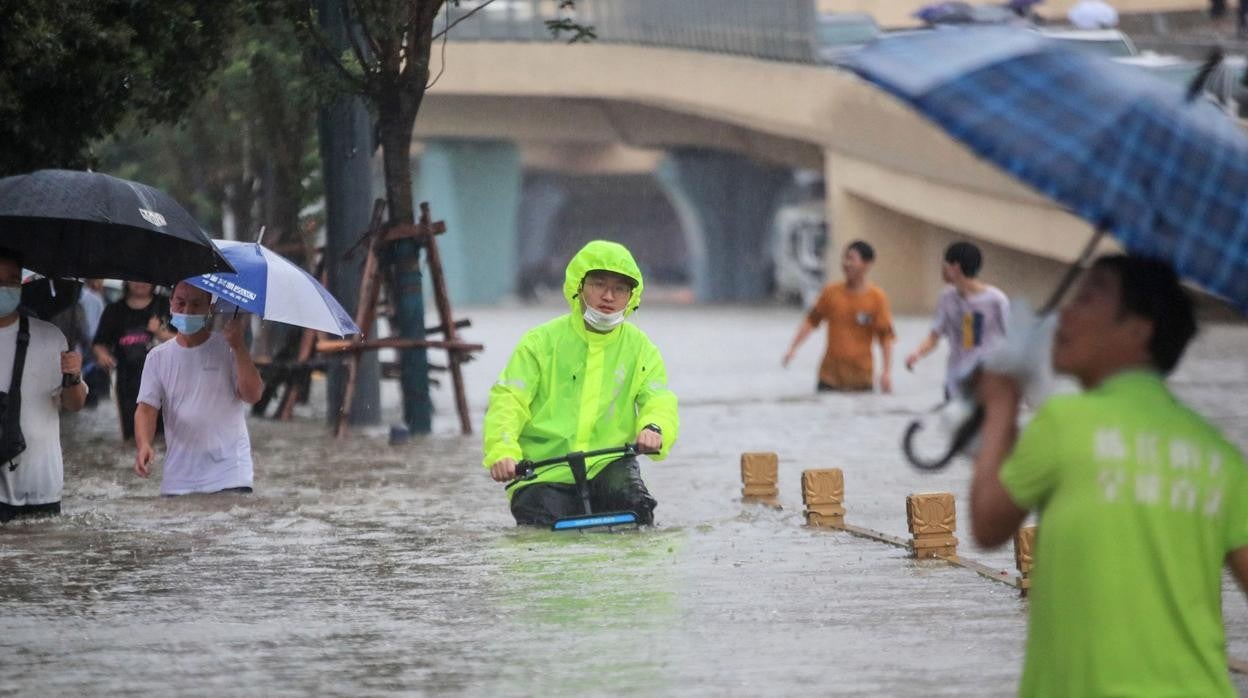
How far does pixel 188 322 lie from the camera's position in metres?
11.6

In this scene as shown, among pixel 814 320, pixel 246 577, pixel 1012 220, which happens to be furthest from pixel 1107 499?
pixel 1012 220

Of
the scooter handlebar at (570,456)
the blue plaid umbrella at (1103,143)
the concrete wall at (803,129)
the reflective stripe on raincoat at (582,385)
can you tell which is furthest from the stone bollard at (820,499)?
the concrete wall at (803,129)

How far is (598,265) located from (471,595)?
198 centimetres

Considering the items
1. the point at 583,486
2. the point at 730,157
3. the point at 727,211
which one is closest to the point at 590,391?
the point at 583,486

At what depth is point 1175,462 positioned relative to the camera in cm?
458

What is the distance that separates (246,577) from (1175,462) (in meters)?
6.00

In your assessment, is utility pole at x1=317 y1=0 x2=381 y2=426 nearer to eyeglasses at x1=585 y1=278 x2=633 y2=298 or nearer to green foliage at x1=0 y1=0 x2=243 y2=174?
green foliage at x1=0 y1=0 x2=243 y2=174

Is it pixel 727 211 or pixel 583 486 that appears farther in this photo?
pixel 727 211

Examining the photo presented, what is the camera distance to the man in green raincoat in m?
10.6

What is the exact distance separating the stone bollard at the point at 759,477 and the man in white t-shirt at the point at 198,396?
288cm

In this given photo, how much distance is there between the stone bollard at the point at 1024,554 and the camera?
873 cm

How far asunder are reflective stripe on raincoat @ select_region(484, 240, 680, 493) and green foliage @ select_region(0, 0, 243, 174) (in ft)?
11.8

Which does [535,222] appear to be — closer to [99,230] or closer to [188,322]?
Answer: [99,230]

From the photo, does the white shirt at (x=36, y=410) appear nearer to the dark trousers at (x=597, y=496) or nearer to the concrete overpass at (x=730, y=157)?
the dark trousers at (x=597, y=496)
